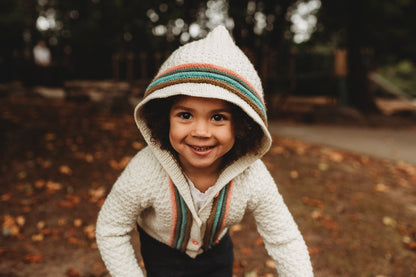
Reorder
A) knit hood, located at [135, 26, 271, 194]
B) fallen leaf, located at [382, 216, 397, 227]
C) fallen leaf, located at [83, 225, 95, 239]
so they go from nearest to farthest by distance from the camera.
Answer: knit hood, located at [135, 26, 271, 194], fallen leaf, located at [83, 225, 95, 239], fallen leaf, located at [382, 216, 397, 227]

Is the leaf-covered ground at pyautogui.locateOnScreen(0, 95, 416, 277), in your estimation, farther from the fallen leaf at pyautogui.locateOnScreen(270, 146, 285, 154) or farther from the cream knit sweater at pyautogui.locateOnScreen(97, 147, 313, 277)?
the cream knit sweater at pyautogui.locateOnScreen(97, 147, 313, 277)

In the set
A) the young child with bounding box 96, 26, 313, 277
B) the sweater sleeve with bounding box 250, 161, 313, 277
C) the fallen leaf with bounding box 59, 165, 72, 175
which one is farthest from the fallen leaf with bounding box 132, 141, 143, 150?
the sweater sleeve with bounding box 250, 161, 313, 277

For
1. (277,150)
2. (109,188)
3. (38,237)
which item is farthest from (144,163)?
(277,150)

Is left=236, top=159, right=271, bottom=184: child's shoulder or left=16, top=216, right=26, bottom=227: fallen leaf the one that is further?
left=16, top=216, right=26, bottom=227: fallen leaf

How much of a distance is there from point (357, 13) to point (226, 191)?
400 inches

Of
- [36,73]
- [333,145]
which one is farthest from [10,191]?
[36,73]

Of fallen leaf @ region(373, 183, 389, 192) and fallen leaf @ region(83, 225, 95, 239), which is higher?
fallen leaf @ region(83, 225, 95, 239)

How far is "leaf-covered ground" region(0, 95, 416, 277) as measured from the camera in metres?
3.08

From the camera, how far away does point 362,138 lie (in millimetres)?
7137

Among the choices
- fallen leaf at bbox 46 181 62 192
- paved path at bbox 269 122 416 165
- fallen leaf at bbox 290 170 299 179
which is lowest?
paved path at bbox 269 122 416 165

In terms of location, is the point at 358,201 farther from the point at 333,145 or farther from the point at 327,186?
the point at 333,145

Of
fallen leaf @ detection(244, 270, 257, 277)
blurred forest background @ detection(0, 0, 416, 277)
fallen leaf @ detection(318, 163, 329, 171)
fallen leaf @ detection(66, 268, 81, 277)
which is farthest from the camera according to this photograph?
fallen leaf @ detection(318, 163, 329, 171)

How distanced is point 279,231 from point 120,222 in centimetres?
72

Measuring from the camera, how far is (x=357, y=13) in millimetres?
9820
